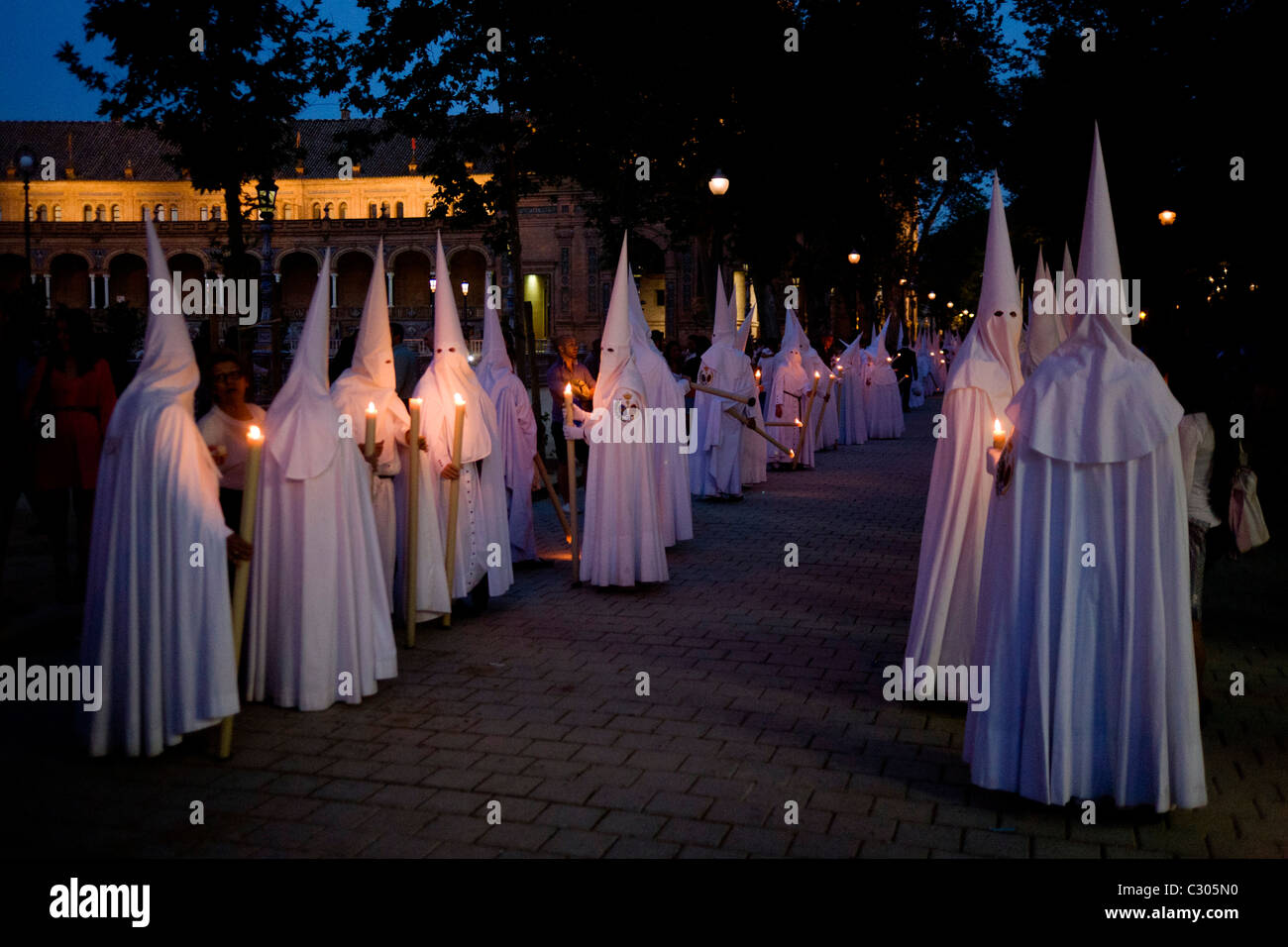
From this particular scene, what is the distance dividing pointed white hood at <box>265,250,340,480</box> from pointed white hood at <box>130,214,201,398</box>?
2.51 feet

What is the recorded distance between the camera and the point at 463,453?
826 centimetres

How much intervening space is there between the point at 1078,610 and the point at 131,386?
428 centimetres

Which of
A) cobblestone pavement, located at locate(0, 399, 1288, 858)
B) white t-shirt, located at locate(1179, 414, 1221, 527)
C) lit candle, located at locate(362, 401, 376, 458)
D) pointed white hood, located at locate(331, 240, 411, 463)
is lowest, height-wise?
cobblestone pavement, located at locate(0, 399, 1288, 858)

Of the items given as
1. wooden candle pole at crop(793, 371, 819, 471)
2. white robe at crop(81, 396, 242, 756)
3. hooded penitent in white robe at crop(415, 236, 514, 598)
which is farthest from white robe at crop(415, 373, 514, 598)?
wooden candle pole at crop(793, 371, 819, 471)

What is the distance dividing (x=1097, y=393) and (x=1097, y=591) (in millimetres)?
782

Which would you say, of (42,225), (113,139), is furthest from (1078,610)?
(113,139)

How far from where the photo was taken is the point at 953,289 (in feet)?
281

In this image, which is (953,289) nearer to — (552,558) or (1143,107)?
(1143,107)

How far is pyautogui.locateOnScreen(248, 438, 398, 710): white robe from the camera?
19.8 feet

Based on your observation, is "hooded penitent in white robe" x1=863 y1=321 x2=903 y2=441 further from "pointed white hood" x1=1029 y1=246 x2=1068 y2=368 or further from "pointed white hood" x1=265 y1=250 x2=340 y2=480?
"pointed white hood" x1=265 y1=250 x2=340 y2=480

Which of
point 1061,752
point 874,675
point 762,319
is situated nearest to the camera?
point 1061,752

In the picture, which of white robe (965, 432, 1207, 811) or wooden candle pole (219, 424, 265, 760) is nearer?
white robe (965, 432, 1207, 811)

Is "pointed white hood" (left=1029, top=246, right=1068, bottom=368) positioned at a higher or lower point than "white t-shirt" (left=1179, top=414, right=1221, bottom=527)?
higher

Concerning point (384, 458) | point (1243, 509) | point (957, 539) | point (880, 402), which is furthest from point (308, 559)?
point (880, 402)
